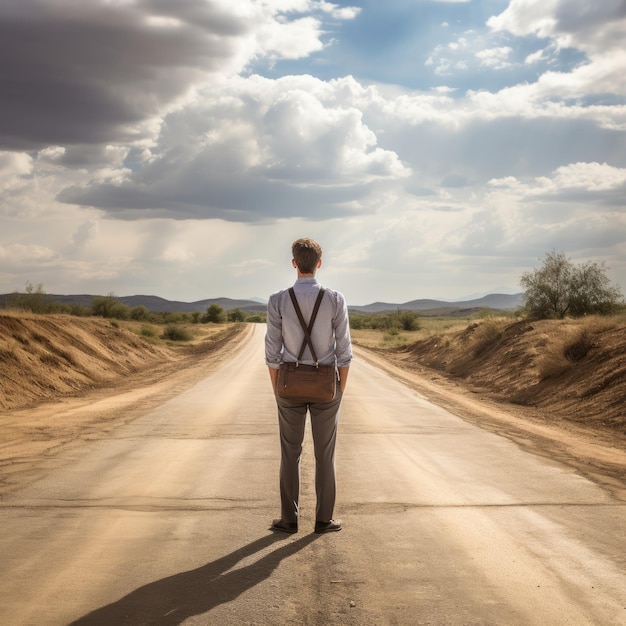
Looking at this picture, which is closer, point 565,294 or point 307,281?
point 307,281

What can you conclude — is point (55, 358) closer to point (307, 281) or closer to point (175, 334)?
point (307, 281)

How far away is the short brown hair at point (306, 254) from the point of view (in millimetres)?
6062

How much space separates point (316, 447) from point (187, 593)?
1.79 metres

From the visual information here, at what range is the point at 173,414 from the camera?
14.3 meters

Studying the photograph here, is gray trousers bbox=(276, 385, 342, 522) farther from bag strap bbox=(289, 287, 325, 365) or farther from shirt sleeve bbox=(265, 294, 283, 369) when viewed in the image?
bag strap bbox=(289, 287, 325, 365)

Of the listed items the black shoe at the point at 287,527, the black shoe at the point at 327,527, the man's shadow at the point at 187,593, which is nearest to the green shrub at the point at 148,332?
the black shoe at the point at 287,527

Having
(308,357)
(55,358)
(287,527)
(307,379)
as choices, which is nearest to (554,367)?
(55,358)

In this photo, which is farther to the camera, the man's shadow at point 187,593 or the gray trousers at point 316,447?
the gray trousers at point 316,447

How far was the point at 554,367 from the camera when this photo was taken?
69.5 ft

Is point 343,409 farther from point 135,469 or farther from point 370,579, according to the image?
point 370,579

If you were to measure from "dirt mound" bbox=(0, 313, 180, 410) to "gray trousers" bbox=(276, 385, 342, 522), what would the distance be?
13699 mm

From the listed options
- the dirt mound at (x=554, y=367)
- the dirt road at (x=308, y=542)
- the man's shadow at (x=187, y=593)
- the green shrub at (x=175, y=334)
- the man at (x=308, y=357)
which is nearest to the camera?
the man's shadow at (x=187, y=593)

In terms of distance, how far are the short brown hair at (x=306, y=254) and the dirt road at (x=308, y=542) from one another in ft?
7.14

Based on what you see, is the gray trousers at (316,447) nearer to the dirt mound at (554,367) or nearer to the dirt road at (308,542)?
the dirt road at (308,542)
